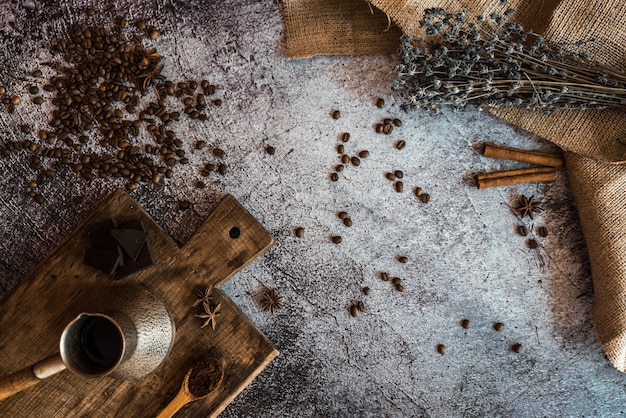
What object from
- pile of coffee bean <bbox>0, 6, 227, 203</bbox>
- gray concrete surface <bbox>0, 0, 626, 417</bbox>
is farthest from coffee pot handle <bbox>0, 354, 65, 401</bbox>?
pile of coffee bean <bbox>0, 6, 227, 203</bbox>

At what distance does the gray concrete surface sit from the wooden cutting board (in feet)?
0.52

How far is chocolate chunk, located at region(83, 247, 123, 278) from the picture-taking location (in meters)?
1.75

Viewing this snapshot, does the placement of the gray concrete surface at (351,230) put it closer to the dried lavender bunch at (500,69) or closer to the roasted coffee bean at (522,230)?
the roasted coffee bean at (522,230)

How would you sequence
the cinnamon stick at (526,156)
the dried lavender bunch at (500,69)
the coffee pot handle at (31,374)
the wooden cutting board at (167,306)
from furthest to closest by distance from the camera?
1. the cinnamon stick at (526,156)
2. the wooden cutting board at (167,306)
3. the dried lavender bunch at (500,69)
4. the coffee pot handle at (31,374)

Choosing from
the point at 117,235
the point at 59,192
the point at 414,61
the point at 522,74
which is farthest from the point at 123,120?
the point at 522,74

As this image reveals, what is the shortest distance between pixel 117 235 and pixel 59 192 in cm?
40

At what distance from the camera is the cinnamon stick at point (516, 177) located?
194cm

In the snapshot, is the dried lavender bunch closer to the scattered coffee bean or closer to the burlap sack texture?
the burlap sack texture

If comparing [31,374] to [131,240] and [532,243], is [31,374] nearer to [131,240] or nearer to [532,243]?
[131,240]

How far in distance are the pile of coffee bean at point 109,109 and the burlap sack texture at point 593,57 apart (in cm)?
48

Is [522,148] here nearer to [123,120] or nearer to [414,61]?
[414,61]

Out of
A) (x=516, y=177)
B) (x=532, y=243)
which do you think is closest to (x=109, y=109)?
(x=516, y=177)

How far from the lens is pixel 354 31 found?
6.34 feet

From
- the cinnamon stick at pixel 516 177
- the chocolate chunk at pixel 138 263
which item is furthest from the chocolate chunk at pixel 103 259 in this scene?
the cinnamon stick at pixel 516 177
